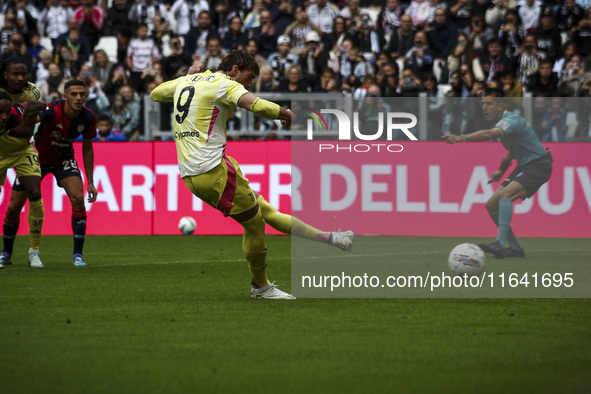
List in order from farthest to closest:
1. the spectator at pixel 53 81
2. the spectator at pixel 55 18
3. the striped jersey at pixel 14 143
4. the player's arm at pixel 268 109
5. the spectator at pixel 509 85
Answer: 1. the spectator at pixel 55 18
2. the spectator at pixel 53 81
3. the spectator at pixel 509 85
4. the striped jersey at pixel 14 143
5. the player's arm at pixel 268 109

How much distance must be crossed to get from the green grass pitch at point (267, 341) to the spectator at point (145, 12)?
12083 millimetres

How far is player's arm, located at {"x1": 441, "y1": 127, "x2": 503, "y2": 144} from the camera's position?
936 cm

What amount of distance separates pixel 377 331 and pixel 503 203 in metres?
4.22

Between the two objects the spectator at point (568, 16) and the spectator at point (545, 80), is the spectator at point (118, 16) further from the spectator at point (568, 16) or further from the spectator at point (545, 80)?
the spectator at point (545, 80)

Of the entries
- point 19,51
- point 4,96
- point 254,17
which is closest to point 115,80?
point 19,51

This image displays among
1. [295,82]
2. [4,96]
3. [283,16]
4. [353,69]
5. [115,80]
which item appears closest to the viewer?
[4,96]

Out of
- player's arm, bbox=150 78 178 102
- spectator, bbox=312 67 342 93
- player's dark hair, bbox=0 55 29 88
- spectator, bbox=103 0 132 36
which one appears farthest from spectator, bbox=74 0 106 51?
player's arm, bbox=150 78 178 102

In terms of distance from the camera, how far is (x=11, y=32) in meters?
21.5

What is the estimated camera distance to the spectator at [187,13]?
68.8ft

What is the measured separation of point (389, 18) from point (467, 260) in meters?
11.1

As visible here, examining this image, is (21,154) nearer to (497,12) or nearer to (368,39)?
(368,39)

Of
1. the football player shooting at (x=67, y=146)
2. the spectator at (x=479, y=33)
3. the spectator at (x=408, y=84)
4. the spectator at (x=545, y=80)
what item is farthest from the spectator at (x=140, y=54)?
the football player shooting at (x=67, y=146)

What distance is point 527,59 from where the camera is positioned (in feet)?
56.3

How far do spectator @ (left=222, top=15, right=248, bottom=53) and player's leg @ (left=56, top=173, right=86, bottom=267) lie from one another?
871 cm
